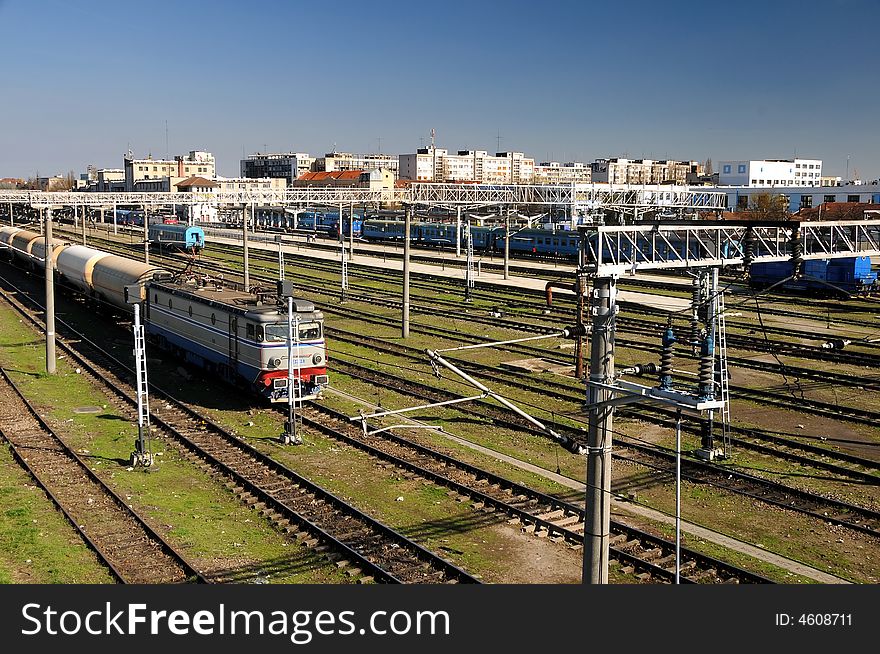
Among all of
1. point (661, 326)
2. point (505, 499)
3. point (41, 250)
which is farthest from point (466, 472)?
point (41, 250)

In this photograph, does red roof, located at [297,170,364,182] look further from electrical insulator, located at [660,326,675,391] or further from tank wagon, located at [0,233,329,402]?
electrical insulator, located at [660,326,675,391]

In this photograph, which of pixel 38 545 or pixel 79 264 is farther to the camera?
pixel 79 264

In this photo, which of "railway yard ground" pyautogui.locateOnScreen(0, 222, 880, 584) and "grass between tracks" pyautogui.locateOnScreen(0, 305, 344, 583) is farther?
"railway yard ground" pyautogui.locateOnScreen(0, 222, 880, 584)

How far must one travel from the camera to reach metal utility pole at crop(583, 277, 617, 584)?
11.9 meters

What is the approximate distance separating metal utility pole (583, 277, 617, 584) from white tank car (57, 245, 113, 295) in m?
38.7

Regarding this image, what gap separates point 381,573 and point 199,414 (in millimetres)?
13068

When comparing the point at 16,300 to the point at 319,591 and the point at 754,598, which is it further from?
the point at 754,598

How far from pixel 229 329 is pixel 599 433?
18.6m

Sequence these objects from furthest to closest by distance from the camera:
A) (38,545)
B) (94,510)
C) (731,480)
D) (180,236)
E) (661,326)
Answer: (180,236), (661,326), (731,480), (94,510), (38,545)

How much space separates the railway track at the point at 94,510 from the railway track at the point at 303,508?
8.25 feet

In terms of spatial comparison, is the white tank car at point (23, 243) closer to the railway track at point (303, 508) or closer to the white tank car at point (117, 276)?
the white tank car at point (117, 276)

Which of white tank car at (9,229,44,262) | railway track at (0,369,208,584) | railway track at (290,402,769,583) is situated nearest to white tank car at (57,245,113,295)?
white tank car at (9,229,44,262)

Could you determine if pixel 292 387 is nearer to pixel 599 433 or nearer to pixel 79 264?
pixel 599 433

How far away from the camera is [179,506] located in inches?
770
